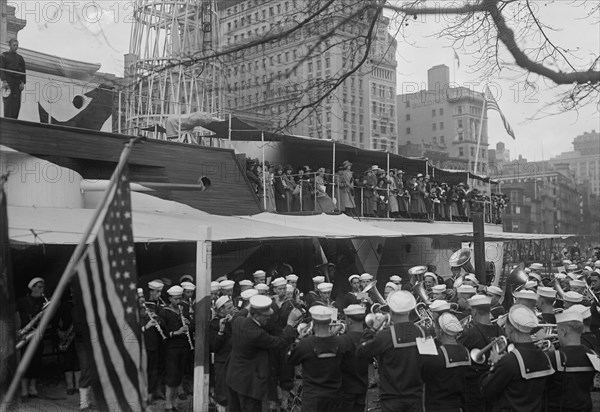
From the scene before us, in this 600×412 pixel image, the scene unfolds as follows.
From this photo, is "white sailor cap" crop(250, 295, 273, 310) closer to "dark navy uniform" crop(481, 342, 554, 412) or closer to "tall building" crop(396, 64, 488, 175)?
"dark navy uniform" crop(481, 342, 554, 412)

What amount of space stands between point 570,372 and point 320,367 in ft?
8.29

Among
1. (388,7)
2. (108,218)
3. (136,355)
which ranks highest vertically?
(388,7)

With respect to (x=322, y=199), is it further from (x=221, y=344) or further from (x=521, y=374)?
(x=521, y=374)

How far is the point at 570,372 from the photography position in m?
6.41

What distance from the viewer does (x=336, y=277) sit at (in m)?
19.4

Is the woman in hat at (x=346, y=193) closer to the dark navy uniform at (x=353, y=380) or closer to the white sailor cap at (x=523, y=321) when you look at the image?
the dark navy uniform at (x=353, y=380)

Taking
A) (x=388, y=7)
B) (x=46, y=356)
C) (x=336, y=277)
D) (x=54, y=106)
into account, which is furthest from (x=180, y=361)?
(x=336, y=277)

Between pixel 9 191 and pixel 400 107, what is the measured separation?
88.0 metres

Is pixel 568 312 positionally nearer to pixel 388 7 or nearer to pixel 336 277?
pixel 388 7

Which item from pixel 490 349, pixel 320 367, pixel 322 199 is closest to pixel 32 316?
pixel 320 367

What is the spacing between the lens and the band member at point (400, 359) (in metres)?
6.73

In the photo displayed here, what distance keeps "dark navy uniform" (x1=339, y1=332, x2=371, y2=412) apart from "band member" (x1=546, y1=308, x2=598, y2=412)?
6.80 feet

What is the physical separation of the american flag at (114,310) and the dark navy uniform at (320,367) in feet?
7.62

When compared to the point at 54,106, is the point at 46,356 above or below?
below
